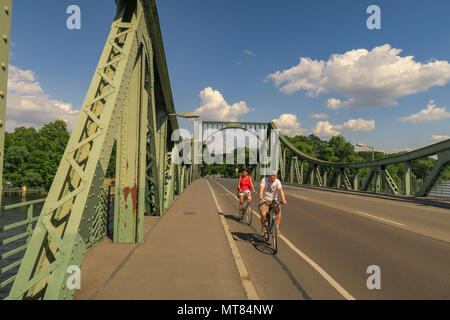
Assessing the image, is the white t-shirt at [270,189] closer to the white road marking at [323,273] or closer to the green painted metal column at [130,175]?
the white road marking at [323,273]

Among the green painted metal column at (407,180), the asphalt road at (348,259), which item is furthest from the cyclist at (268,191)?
the green painted metal column at (407,180)

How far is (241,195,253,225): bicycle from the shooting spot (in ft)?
28.6

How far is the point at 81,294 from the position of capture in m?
3.54

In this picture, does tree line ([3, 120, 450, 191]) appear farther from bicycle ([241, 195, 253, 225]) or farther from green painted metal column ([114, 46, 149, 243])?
green painted metal column ([114, 46, 149, 243])

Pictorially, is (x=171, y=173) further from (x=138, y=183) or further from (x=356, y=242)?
(x=356, y=242)

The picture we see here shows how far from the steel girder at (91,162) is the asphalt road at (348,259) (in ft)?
8.55

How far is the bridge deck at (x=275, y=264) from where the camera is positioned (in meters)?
3.73

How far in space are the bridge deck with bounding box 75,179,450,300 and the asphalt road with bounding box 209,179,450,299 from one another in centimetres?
2
